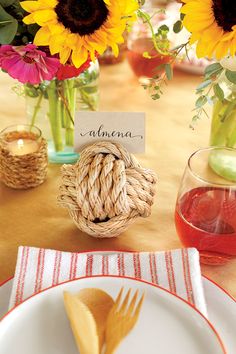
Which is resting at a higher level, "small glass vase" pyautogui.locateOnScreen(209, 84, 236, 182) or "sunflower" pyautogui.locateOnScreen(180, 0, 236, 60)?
"sunflower" pyautogui.locateOnScreen(180, 0, 236, 60)

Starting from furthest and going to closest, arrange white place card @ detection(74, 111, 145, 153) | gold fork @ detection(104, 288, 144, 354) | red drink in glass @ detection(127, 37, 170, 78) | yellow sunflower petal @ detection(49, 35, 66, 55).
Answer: red drink in glass @ detection(127, 37, 170, 78), white place card @ detection(74, 111, 145, 153), yellow sunflower petal @ detection(49, 35, 66, 55), gold fork @ detection(104, 288, 144, 354)

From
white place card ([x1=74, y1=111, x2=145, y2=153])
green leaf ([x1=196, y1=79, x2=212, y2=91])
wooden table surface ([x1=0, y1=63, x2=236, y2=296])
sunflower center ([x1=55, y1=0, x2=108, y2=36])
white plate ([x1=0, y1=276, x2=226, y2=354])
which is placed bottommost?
wooden table surface ([x1=0, y1=63, x2=236, y2=296])

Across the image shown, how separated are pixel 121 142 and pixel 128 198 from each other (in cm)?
10

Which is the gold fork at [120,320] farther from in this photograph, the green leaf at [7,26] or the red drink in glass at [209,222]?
the green leaf at [7,26]

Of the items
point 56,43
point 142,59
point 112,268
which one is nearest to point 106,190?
point 112,268

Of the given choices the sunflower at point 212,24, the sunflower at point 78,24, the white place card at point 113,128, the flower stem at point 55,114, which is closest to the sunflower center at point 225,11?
the sunflower at point 212,24

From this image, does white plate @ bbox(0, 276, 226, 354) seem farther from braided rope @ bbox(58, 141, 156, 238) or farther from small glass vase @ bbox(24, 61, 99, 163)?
small glass vase @ bbox(24, 61, 99, 163)

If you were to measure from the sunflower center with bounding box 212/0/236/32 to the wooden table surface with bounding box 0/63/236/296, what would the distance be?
13.8 inches

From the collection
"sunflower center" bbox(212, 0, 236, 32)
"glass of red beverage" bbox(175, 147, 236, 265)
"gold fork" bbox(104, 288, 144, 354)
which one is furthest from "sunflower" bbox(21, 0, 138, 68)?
"gold fork" bbox(104, 288, 144, 354)

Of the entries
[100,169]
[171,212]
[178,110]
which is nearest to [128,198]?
[100,169]

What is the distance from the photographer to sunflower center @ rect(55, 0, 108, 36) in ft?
2.28

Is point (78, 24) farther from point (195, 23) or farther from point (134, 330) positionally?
point (134, 330)

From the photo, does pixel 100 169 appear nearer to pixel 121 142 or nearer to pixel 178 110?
A: pixel 121 142

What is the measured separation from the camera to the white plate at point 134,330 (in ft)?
1.98
